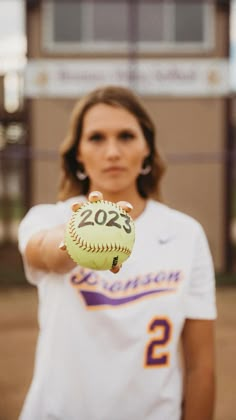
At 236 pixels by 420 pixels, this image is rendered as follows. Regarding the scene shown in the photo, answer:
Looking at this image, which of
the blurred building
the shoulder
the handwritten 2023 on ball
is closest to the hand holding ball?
the handwritten 2023 on ball

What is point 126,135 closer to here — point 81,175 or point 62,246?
point 81,175

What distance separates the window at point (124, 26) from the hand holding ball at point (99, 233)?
25.1 ft

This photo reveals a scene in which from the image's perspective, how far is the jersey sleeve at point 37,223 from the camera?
1.73 metres

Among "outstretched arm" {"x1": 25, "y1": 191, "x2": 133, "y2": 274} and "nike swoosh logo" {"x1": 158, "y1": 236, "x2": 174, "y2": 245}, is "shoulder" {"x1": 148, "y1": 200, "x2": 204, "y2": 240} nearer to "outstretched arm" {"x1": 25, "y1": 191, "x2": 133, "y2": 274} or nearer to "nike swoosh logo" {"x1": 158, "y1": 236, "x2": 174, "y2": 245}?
"nike swoosh logo" {"x1": 158, "y1": 236, "x2": 174, "y2": 245}

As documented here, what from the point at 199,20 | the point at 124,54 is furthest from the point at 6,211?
the point at 199,20

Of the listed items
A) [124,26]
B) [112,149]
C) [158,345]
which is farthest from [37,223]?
[124,26]

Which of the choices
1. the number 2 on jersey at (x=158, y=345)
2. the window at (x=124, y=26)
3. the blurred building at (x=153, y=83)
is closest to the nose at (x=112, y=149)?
the number 2 on jersey at (x=158, y=345)

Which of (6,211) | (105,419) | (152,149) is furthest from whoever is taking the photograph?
(6,211)

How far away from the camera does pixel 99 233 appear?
52.4 inches

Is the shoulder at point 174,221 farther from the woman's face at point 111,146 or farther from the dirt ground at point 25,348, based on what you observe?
the dirt ground at point 25,348

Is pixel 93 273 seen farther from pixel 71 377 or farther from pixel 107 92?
pixel 107 92

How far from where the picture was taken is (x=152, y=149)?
188 cm

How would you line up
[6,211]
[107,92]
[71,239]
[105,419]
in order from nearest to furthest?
1. [71,239]
2. [105,419]
3. [107,92]
4. [6,211]

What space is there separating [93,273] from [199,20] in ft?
25.8
